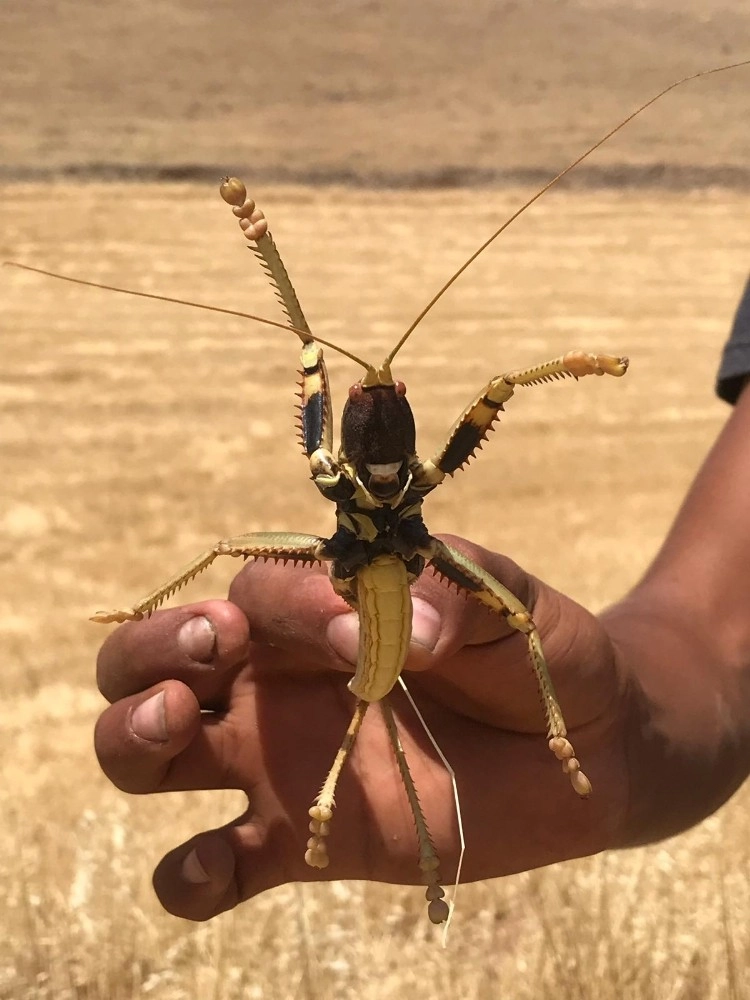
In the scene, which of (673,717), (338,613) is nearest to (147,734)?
(338,613)

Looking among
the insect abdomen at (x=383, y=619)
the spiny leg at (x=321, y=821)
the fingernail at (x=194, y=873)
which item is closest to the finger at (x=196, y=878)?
the fingernail at (x=194, y=873)

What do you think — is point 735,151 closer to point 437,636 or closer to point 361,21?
point 361,21

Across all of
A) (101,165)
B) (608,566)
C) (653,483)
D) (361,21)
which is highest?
(361,21)

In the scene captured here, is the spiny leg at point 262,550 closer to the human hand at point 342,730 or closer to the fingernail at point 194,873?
the human hand at point 342,730

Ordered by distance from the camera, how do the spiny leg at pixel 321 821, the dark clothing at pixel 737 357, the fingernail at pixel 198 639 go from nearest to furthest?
the spiny leg at pixel 321 821 → the fingernail at pixel 198 639 → the dark clothing at pixel 737 357

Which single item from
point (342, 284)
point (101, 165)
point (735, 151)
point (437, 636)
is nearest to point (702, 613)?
point (437, 636)
